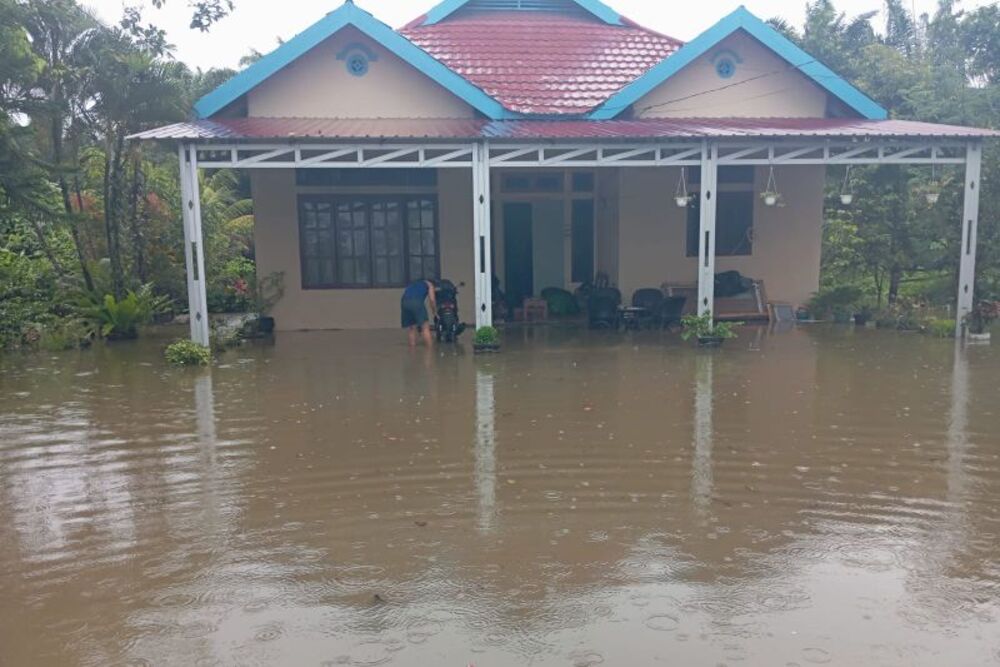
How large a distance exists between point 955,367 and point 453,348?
21.7 feet

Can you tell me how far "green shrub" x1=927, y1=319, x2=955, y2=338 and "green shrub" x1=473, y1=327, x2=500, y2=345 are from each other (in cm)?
681

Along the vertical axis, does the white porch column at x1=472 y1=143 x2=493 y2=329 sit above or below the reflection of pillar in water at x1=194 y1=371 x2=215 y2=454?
above

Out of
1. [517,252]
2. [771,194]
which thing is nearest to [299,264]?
[517,252]

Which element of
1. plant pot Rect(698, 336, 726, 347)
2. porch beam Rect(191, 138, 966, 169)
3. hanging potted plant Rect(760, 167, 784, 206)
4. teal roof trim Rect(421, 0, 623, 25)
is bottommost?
plant pot Rect(698, 336, 726, 347)

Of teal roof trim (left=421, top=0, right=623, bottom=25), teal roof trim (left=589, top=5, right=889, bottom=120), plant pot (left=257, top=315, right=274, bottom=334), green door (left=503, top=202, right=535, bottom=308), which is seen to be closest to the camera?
teal roof trim (left=589, top=5, right=889, bottom=120)

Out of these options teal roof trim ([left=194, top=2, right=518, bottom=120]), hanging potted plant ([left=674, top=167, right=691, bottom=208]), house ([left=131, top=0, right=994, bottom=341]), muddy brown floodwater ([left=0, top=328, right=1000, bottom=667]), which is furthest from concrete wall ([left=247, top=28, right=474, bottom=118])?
muddy brown floodwater ([left=0, top=328, right=1000, bottom=667])

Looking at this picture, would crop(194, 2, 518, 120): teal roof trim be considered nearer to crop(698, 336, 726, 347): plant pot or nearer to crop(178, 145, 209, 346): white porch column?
crop(178, 145, 209, 346): white porch column

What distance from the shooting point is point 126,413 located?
8.75 metres

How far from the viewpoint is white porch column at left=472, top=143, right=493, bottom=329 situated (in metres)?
12.2

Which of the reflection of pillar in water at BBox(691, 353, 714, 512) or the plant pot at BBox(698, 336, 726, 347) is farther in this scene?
the plant pot at BBox(698, 336, 726, 347)

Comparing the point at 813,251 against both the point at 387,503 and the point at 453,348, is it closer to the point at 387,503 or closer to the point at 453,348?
the point at 453,348

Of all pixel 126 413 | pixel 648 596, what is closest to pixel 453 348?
pixel 126 413

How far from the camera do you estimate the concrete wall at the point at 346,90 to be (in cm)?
1423

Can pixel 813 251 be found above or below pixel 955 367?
above
